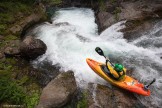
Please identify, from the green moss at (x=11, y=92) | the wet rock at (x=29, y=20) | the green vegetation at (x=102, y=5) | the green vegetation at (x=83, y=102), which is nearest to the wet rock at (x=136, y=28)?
the green vegetation at (x=102, y=5)

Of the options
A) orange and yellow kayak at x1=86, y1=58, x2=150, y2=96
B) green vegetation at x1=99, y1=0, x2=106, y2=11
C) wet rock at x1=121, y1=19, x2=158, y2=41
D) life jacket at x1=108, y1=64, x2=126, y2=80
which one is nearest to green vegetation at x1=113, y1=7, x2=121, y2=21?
wet rock at x1=121, y1=19, x2=158, y2=41

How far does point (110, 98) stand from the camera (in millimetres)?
7055

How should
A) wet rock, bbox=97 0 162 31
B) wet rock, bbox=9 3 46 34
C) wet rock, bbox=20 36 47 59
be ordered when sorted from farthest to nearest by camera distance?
wet rock, bbox=97 0 162 31
wet rock, bbox=9 3 46 34
wet rock, bbox=20 36 47 59

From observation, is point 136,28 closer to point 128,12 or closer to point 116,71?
point 128,12

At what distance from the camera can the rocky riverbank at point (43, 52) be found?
6.95m

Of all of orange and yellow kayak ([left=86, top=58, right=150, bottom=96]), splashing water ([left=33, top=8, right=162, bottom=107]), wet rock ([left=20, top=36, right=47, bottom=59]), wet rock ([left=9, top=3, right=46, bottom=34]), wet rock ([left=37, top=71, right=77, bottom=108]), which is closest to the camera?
wet rock ([left=37, top=71, right=77, bottom=108])

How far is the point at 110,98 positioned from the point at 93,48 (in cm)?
362

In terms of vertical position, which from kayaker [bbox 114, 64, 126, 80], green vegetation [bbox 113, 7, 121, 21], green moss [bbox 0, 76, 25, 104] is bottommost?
green vegetation [bbox 113, 7, 121, 21]

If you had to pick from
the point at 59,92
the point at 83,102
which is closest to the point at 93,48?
the point at 83,102

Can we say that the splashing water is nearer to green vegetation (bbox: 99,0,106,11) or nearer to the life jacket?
the life jacket

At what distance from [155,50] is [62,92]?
15.9 ft

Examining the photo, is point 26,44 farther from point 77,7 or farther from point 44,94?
point 77,7

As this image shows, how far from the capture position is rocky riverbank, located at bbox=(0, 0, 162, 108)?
6949mm

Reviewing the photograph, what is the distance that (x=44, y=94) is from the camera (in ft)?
22.7
